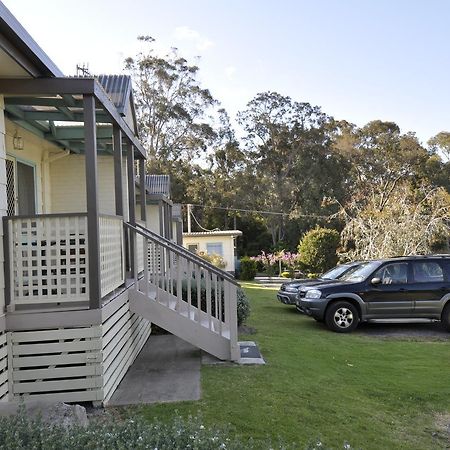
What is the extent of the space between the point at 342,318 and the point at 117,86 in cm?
666

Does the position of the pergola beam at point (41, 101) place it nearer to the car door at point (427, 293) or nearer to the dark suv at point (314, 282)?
the dark suv at point (314, 282)

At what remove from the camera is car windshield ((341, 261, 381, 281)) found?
1123cm

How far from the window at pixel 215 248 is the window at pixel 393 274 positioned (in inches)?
751

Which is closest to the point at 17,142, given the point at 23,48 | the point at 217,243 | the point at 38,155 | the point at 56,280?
the point at 38,155

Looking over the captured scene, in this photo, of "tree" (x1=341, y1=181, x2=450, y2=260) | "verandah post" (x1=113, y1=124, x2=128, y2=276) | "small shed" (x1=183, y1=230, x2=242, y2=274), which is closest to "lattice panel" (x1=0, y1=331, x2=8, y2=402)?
"verandah post" (x1=113, y1=124, x2=128, y2=276)

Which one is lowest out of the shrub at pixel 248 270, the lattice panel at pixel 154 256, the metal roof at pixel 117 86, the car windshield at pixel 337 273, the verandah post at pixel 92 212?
the shrub at pixel 248 270

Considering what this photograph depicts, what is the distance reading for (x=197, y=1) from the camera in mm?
12875

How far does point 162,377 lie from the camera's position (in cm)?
656

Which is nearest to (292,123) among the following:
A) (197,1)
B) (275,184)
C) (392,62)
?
(275,184)

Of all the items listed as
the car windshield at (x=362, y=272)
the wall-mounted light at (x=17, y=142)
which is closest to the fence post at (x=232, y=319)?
the wall-mounted light at (x=17, y=142)

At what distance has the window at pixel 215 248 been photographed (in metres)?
29.9

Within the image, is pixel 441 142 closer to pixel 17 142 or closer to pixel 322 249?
pixel 322 249

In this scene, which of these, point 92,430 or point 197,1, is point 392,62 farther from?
point 92,430

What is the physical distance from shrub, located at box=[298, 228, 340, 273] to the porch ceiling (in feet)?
49.9
